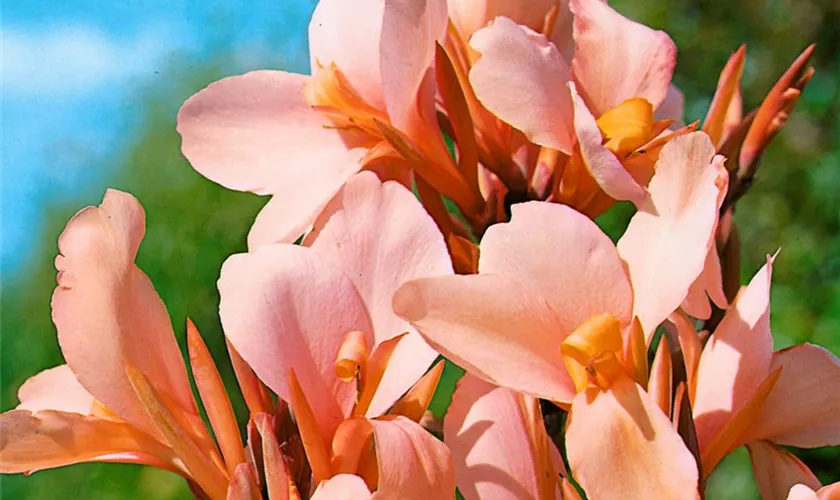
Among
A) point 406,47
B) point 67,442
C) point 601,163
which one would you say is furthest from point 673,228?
point 67,442

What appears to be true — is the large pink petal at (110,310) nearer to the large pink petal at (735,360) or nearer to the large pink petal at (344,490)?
the large pink petal at (344,490)

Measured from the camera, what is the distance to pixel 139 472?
1.68 meters

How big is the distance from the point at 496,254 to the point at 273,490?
12 cm

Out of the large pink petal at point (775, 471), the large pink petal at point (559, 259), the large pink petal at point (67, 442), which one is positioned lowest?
the large pink petal at point (775, 471)

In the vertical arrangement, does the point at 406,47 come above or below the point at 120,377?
above

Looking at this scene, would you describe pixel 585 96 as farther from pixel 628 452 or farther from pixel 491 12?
pixel 628 452

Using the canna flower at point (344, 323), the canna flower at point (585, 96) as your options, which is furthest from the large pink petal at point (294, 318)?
the canna flower at point (585, 96)

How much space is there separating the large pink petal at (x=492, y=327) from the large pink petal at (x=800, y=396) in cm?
9

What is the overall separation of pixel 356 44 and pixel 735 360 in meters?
0.24

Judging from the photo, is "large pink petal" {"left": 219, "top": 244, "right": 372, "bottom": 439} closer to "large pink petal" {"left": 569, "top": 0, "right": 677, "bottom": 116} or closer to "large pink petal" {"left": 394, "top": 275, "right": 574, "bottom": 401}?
"large pink petal" {"left": 394, "top": 275, "right": 574, "bottom": 401}

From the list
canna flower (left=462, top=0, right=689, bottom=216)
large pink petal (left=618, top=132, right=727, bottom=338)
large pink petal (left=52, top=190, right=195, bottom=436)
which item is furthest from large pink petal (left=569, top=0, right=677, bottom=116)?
large pink petal (left=52, top=190, right=195, bottom=436)

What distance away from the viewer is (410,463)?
1.08ft

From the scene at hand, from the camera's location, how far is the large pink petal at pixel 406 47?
0.41 meters

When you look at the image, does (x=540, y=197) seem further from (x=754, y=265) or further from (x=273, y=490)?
(x=754, y=265)
